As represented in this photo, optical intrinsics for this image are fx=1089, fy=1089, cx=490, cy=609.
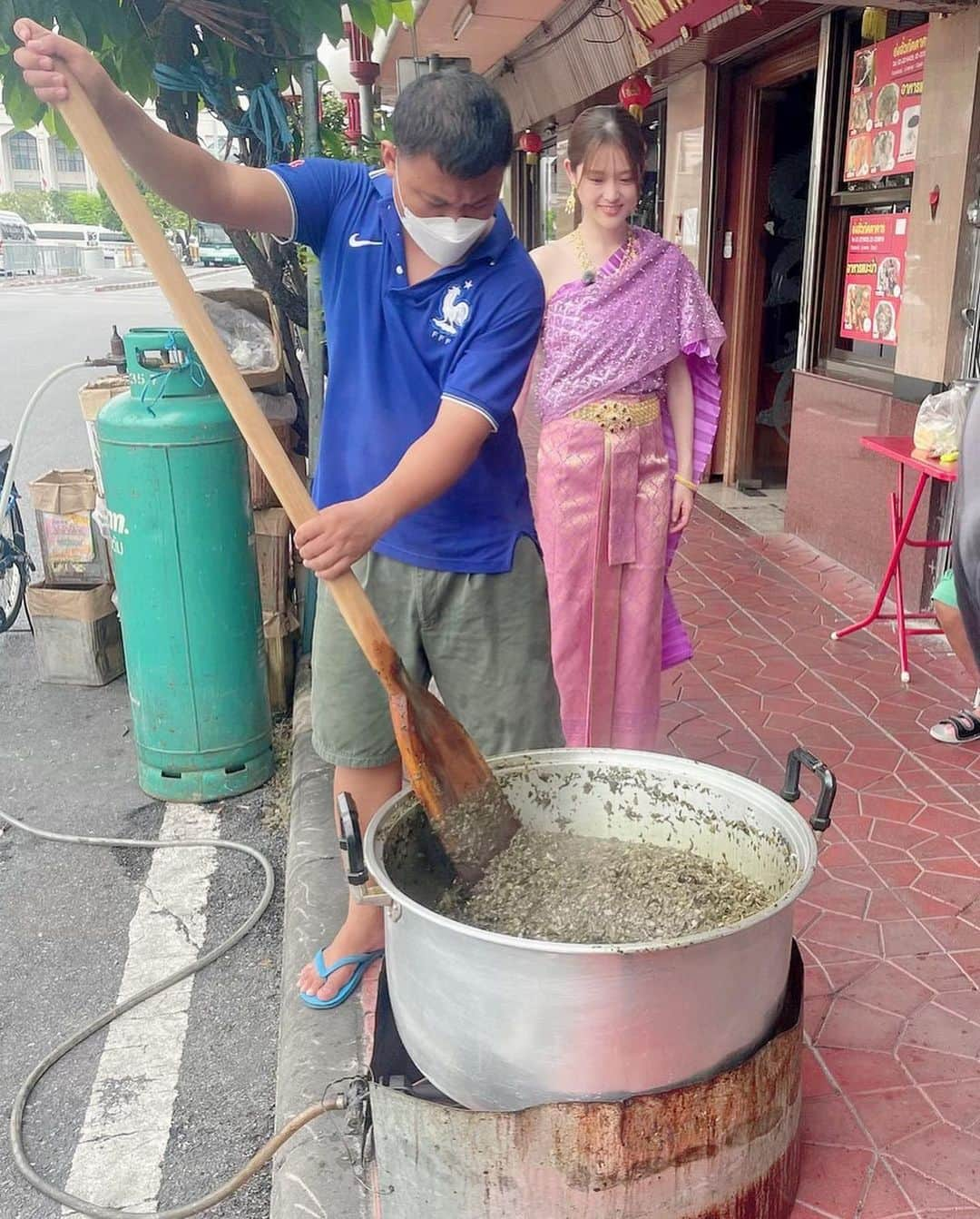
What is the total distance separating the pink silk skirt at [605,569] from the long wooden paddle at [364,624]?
1.18 metres

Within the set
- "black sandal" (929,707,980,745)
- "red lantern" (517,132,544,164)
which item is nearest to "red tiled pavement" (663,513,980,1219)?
"black sandal" (929,707,980,745)

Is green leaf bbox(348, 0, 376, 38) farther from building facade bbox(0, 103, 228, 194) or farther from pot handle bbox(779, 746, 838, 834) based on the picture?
building facade bbox(0, 103, 228, 194)

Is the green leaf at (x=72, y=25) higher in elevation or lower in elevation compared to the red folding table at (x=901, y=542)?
higher

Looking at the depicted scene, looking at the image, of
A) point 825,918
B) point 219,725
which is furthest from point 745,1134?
point 219,725

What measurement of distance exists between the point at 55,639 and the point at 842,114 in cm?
449

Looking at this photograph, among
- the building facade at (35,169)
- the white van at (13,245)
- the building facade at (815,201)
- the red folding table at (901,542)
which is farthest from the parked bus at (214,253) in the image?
the red folding table at (901,542)

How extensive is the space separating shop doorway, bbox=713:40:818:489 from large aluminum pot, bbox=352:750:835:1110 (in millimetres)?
5743

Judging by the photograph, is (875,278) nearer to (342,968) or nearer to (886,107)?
(886,107)

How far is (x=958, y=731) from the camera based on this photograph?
3.67m

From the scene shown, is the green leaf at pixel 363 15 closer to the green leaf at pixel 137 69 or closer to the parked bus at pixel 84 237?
the green leaf at pixel 137 69

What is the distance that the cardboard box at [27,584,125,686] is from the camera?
432cm

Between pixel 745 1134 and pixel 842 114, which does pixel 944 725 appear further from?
pixel 842 114

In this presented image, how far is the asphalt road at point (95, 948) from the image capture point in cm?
220

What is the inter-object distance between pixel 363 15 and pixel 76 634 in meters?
2.53
